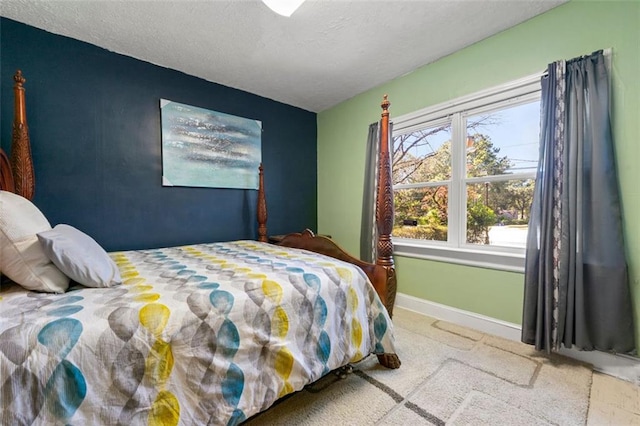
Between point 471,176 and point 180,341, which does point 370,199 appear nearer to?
point 471,176

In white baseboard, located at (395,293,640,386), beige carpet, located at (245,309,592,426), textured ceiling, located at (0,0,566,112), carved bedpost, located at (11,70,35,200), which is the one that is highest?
textured ceiling, located at (0,0,566,112)

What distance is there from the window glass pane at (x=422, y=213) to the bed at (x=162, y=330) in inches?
48.6

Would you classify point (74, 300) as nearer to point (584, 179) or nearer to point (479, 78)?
point (584, 179)

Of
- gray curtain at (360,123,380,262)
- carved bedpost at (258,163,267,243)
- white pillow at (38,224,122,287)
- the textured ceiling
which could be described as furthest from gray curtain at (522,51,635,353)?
white pillow at (38,224,122,287)

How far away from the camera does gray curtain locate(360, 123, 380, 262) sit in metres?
2.88

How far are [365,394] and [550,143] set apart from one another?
1965 mm

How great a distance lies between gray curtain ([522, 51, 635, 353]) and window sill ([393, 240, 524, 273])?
0.65 ft

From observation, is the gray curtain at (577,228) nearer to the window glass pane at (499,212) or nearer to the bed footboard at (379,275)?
the window glass pane at (499,212)

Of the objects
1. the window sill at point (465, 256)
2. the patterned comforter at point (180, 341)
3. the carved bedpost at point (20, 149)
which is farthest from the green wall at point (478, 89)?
the carved bedpost at point (20, 149)

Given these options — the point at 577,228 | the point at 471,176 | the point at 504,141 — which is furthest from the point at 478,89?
the point at 577,228

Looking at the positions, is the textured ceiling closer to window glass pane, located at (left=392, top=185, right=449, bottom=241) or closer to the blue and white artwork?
the blue and white artwork

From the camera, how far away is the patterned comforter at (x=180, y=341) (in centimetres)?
76

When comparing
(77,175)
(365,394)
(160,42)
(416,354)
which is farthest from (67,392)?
(160,42)

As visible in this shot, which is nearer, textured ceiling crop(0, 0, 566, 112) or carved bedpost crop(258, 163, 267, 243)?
textured ceiling crop(0, 0, 566, 112)
